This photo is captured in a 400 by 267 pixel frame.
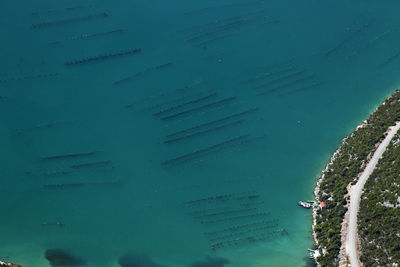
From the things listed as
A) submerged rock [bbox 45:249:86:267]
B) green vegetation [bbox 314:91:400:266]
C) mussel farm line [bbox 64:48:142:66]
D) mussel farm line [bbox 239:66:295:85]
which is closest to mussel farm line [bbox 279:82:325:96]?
mussel farm line [bbox 239:66:295:85]

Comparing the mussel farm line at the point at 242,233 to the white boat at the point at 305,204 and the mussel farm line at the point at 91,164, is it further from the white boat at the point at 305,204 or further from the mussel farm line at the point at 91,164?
the mussel farm line at the point at 91,164

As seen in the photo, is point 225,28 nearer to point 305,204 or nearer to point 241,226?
point 305,204

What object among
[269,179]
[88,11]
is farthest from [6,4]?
[269,179]

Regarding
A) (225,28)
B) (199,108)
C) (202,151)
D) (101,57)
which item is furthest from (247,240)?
(225,28)

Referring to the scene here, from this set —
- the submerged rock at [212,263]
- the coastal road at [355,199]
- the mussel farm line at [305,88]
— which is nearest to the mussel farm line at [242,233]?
the submerged rock at [212,263]

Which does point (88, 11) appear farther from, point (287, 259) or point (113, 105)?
point (287, 259)
